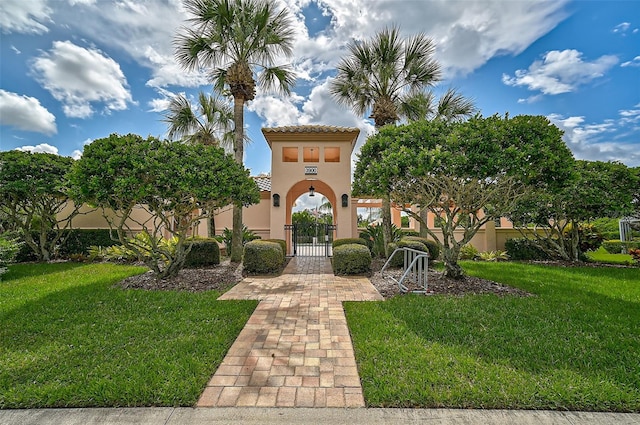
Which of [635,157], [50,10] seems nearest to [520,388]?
[50,10]

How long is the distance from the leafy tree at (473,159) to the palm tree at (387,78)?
3984 millimetres

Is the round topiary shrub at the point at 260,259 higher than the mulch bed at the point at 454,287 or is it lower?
higher

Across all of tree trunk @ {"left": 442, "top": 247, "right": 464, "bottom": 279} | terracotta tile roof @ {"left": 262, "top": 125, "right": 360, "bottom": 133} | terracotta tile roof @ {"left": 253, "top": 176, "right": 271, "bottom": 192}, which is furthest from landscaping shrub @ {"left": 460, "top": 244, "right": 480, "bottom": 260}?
terracotta tile roof @ {"left": 253, "top": 176, "right": 271, "bottom": 192}

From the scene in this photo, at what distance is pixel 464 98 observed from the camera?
12789mm

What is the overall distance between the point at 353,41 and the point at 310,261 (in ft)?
28.7

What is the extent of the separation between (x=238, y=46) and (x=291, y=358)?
1074 cm

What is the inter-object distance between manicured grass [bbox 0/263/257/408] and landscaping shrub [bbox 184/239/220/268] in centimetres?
312

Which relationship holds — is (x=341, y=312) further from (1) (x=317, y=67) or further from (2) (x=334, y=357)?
(1) (x=317, y=67)

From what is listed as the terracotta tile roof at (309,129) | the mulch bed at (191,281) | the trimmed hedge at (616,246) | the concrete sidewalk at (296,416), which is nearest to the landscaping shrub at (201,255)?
the mulch bed at (191,281)

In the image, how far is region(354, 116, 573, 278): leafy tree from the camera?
5898mm

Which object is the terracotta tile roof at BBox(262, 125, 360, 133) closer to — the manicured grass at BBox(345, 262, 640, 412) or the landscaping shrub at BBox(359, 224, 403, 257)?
the landscaping shrub at BBox(359, 224, 403, 257)

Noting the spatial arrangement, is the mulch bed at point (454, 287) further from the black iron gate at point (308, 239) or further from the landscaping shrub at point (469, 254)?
the black iron gate at point (308, 239)

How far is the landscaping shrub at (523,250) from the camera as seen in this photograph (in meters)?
12.0

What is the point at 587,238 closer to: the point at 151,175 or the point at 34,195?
the point at 151,175
